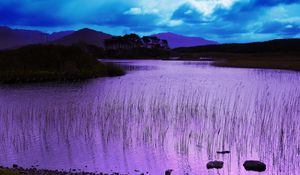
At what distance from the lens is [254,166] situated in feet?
41.2

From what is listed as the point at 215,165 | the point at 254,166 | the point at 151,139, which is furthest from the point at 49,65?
the point at 254,166

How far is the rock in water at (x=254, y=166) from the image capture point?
40.9ft

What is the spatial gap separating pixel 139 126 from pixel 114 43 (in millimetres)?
160454

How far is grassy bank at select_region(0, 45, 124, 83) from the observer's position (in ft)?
155

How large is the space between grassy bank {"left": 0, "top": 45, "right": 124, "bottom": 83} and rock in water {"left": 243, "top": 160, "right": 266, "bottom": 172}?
3810cm

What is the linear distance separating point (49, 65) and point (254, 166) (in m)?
45.7

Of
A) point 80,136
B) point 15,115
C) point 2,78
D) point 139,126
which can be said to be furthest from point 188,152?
point 2,78

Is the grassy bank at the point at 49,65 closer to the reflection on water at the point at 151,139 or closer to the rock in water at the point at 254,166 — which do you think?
the reflection on water at the point at 151,139

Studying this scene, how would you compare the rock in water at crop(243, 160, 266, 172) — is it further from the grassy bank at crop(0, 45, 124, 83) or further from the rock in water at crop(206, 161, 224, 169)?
the grassy bank at crop(0, 45, 124, 83)

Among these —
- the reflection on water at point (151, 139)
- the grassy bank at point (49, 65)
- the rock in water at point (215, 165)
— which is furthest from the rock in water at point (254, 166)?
the grassy bank at point (49, 65)

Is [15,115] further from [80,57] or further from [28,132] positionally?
[80,57]

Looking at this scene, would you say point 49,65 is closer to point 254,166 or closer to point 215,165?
point 215,165

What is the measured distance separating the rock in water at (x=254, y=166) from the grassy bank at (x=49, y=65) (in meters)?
38.1

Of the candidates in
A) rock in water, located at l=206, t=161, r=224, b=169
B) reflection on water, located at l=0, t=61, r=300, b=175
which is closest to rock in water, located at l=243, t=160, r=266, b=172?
reflection on water, located at l=0, t=61, r=300, b=175
